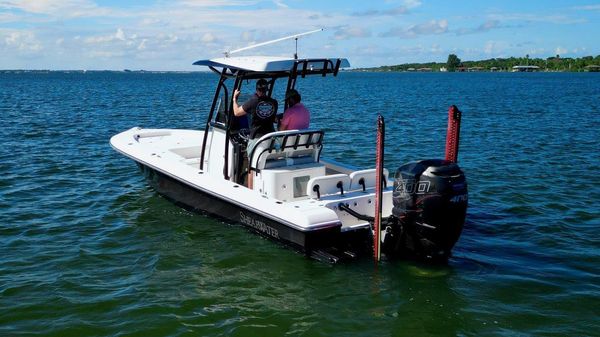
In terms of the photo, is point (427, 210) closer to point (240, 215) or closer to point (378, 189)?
point (378, 189)

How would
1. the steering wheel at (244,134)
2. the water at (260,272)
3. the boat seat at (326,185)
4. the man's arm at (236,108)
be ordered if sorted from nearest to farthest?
1. the water at (260,272)
2. the boat seat at (326,185)
3. the man's arm at (236,108)
4. the steering wheel at (244,134)

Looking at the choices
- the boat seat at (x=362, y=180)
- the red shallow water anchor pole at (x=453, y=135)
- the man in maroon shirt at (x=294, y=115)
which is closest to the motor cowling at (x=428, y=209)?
the boat seat at (x=362, y=180)

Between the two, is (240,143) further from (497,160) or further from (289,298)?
(497,160)

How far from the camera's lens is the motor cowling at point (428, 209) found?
7617mm

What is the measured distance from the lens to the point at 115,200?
39.4 feet

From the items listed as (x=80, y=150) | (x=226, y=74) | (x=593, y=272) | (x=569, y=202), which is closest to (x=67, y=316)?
(x=226, y=74)

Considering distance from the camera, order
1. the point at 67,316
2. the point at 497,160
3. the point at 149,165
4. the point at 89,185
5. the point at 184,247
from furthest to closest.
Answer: the point at 497,160 < the point at 89,185 < the point at 149,165 < the point at 184,247 < the point at 67,316

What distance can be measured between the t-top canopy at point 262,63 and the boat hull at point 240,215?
199 cm

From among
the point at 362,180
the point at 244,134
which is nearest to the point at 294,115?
the point at 244,134

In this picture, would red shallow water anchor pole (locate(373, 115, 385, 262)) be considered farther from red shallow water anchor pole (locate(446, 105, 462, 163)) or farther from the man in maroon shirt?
the man in maroon shirt

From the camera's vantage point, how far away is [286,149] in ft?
30.2

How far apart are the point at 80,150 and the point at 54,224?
8181 millimetres

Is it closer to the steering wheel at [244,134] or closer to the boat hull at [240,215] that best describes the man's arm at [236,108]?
the steering wheel at [244,134]

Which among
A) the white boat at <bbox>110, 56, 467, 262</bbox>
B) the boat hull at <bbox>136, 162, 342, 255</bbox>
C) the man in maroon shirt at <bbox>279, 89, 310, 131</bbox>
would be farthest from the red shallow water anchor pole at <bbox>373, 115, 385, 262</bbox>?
the man in maroon shirt at <bbox>279, 89, 310, 131</bbox>
